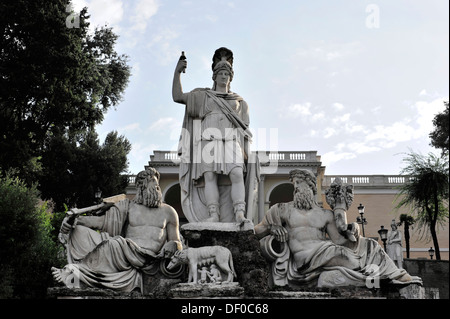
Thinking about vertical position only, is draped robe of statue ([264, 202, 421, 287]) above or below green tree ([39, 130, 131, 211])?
below

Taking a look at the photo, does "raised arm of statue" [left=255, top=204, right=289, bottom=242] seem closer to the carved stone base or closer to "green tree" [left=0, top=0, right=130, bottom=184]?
the carved stone base

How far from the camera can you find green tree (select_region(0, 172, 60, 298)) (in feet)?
45.9

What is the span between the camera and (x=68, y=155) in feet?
89.0

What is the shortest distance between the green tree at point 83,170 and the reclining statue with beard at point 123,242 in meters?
17.7

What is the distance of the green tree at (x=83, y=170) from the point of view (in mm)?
25891

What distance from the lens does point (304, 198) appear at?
7500mm

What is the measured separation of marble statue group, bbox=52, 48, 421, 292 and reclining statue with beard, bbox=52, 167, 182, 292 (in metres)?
0.01

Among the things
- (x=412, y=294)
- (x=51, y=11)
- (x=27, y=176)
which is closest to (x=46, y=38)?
(x=51, y=11)

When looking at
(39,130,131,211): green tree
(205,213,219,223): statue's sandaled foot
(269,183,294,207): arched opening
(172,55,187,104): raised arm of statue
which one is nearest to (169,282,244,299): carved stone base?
(205,213,219,223): statue's sandaled foot

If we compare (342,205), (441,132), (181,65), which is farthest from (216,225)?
(441,132)

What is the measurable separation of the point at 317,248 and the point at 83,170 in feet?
73.6

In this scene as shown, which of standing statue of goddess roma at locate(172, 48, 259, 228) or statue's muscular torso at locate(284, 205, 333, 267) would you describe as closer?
statue's muscular torso at locate(284, 205, 333, 267)

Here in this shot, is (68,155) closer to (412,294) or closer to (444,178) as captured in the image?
(444,178)

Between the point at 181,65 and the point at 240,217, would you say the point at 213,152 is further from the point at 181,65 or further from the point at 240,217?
the point at 181,65
